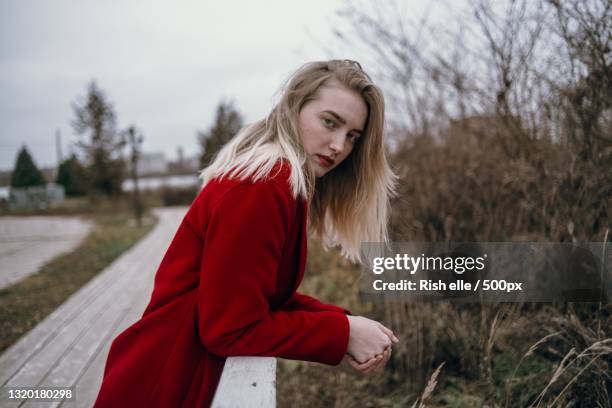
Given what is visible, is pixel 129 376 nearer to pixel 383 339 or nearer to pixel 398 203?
pixel 383 339

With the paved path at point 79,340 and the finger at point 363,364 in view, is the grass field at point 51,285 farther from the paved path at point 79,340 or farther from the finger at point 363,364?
the finger at point 363,364

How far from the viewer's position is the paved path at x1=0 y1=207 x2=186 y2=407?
8.86 ft

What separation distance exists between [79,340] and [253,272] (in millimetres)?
3046

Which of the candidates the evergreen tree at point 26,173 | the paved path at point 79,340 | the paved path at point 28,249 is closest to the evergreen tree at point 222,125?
the evergreen tree at point 26,173

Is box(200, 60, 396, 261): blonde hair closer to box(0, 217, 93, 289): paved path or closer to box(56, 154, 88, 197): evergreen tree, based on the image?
box(0, 217, 93, 289): paved path

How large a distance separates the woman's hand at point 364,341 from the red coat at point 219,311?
0.16 ft

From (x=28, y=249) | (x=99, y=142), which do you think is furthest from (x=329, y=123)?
(x=99, y=142)

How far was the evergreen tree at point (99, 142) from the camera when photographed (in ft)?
77.3

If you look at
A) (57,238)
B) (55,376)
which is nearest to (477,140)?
(55,376)

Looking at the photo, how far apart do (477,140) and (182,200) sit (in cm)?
2479

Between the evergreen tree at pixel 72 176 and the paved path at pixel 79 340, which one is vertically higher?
the evergreen tree at pixel 72 176

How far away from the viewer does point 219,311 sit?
3.46ft

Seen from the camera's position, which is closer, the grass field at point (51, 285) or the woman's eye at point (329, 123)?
the woman's eye at point (329, 123)

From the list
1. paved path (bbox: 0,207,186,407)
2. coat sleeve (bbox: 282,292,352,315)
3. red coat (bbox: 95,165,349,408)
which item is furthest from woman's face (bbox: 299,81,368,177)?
paved path (bbox: 0,207,186,407)
